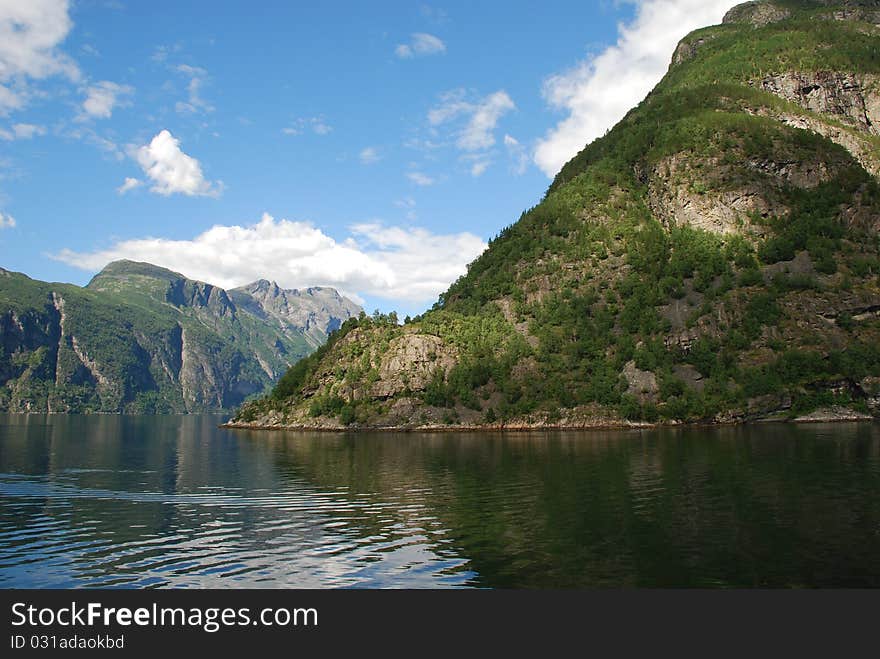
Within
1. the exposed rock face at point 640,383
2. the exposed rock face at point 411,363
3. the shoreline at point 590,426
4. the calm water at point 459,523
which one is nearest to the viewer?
the calm water at point 459,523

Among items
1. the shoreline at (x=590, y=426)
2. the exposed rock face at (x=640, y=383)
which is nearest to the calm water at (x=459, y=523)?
the shoreline at (x=590, y=426)

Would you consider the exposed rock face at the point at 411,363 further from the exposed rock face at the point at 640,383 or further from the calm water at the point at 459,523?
the calm water at the point at 459,523

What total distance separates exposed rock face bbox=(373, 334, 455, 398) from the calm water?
Answer: 336ft

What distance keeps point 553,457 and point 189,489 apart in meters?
46.5

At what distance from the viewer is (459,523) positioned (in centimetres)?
4144

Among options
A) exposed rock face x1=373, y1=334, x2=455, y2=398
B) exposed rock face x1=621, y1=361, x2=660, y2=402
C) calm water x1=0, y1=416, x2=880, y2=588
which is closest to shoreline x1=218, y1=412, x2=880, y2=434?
exposed rock face x1=621, y1=361, x2=660, y2=402

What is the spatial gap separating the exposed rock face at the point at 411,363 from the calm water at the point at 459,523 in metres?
102

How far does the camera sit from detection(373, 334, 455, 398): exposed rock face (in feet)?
609

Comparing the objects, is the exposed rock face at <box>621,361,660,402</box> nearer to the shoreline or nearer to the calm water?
the shoreline

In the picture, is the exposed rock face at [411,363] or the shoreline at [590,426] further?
the exposed rock face at [411,363]

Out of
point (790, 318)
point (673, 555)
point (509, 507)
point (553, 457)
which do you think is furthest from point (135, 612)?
→ point (790, 318)

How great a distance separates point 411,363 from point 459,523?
14866 centimetres

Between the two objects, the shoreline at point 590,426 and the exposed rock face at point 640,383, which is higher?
the exposed rock face at point 640,383

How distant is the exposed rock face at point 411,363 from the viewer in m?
186
